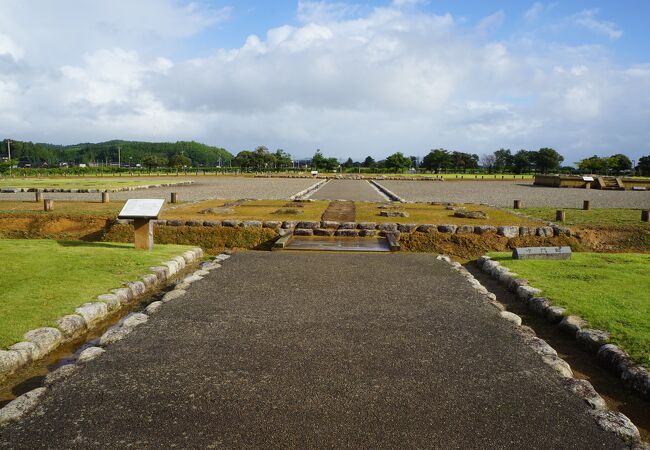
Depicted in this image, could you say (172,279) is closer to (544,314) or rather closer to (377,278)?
(377,278)

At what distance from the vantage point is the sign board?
31.6 ft

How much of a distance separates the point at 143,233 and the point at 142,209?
1.80 feet

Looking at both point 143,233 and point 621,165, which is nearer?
point 143,233

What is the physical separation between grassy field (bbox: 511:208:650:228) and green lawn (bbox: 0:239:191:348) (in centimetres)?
1109

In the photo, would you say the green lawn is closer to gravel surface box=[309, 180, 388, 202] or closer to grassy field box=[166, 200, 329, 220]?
grassy field box=[166, 200, 329, 220]

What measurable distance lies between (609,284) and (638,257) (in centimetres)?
311

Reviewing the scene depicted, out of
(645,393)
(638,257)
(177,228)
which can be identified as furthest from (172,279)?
(638,257)

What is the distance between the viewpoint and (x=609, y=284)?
7387 millimetres

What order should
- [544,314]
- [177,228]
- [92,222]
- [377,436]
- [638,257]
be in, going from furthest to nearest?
[92,222] < [177,228] < [638,257] < [544,314] < [377,436]

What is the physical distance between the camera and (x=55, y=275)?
746cm

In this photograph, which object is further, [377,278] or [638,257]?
[638,257]

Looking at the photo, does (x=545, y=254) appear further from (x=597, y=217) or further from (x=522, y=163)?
(x=522, y=163)

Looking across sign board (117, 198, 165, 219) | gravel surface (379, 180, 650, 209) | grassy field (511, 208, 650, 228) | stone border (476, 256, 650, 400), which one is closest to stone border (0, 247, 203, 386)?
sign board (117, 198, 165, 219)

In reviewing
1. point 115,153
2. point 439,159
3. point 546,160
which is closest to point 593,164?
point 546,160
